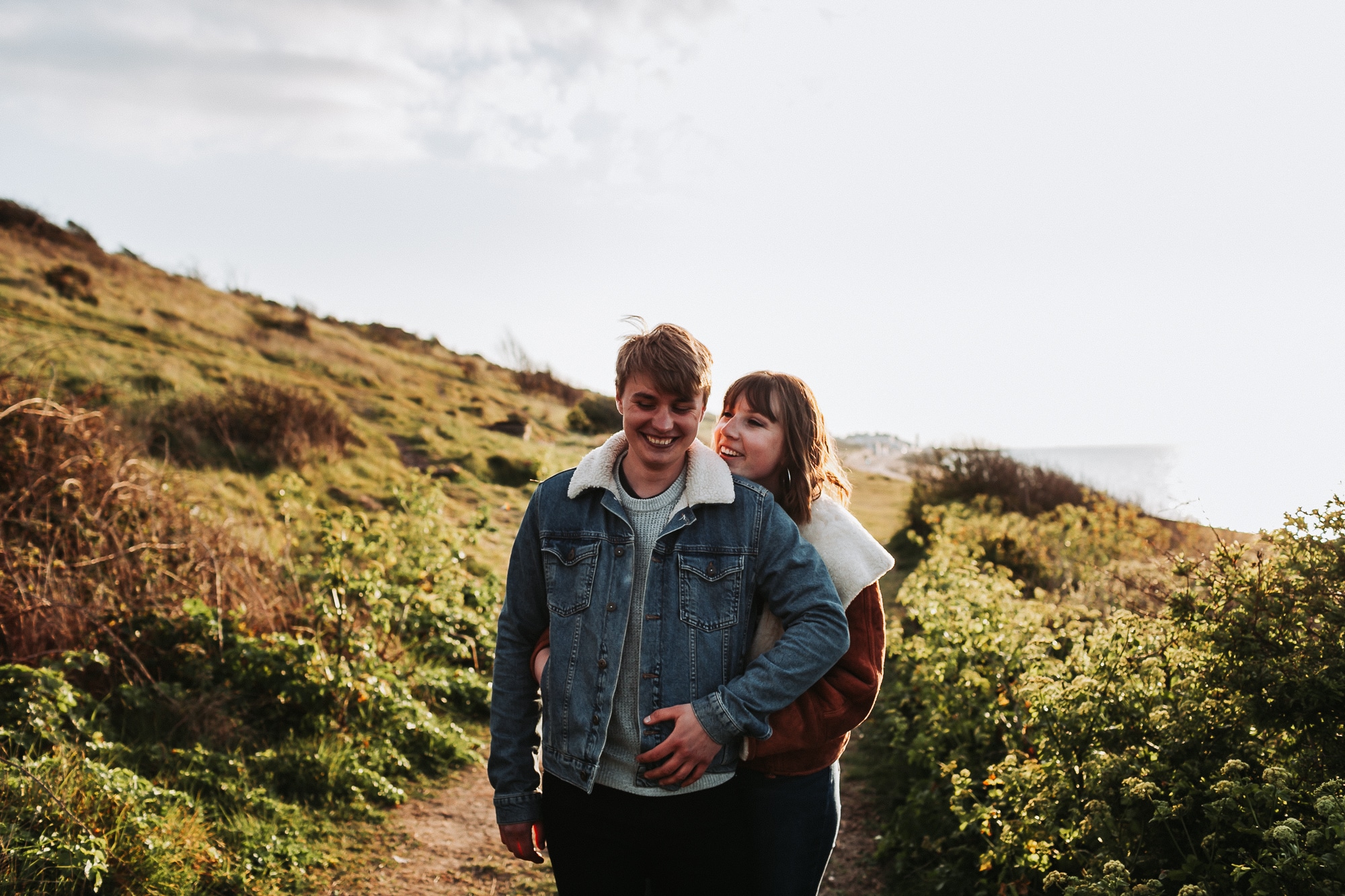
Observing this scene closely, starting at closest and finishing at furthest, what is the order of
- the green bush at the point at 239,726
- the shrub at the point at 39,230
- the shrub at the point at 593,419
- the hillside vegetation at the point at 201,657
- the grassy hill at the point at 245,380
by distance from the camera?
1. the green bush at the point at 239,726
2. the hillside vegetation at the point at 201,657
3. the grassy hill at the point at 245,380
4. the shrub at the point at 39,230
5. the shrub at the point at 593,419

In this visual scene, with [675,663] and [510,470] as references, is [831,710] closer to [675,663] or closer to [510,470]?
[675,663]

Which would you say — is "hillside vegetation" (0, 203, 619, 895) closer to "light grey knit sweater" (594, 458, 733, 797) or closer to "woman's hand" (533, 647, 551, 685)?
"woman's hand" (533, 647, 551, 685)

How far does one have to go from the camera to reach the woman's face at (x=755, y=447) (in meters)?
2.29

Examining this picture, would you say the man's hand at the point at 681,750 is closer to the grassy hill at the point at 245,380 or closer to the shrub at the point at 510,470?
the grassy hill at the point at 245,380

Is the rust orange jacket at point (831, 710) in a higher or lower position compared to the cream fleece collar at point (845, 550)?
lower

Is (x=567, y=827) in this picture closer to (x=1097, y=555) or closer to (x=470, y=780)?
(x=470, y=780)

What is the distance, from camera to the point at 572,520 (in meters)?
2.11

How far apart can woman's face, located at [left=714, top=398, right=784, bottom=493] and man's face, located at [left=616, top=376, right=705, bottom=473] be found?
0.88 ft

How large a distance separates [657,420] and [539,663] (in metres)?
0.75

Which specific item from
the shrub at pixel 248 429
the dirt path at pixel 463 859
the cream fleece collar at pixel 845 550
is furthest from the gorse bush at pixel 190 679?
the shrub at pixel 248 429

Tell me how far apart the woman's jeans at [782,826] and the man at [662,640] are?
0.29ft

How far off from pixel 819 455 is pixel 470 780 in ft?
12.9

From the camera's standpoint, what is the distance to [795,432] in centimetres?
230

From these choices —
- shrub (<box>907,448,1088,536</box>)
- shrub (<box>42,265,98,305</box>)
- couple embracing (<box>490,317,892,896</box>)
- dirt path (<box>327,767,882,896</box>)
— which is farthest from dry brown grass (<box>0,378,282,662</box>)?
shrub (<box>42,265,98,305</box>)
